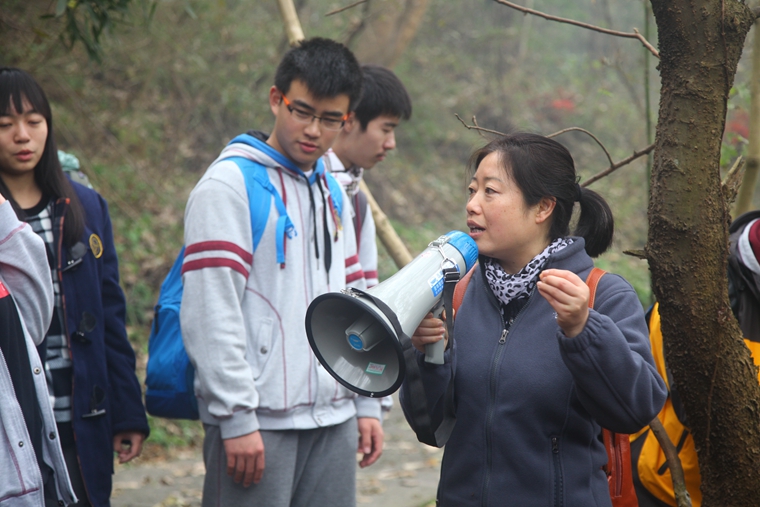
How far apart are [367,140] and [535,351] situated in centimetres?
181

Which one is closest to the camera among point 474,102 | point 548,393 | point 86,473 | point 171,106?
point 548,393

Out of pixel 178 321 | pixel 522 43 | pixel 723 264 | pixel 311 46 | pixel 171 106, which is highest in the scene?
pixel 522 43

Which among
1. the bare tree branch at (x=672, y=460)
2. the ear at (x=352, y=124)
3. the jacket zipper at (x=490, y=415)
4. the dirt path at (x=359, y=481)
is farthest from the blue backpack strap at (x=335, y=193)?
the dirt path at (x=359, y=481)

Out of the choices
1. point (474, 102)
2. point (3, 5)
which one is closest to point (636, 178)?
point (474, 102)

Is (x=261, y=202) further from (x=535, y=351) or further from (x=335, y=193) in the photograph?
(x=535, y=351)

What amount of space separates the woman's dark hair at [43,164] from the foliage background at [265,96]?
1.24m

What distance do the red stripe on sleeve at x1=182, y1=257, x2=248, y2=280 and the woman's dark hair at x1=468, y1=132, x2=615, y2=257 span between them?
91 centimetres

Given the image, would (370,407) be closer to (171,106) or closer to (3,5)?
(3,5)

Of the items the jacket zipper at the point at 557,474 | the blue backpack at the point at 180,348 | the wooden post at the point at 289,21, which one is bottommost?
the jacket zipper at the point at 557,474

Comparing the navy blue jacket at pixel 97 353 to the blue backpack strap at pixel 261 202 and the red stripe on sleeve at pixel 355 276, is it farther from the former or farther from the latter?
the red stripe on sleeve at pixel 355 276

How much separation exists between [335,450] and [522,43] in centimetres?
1447

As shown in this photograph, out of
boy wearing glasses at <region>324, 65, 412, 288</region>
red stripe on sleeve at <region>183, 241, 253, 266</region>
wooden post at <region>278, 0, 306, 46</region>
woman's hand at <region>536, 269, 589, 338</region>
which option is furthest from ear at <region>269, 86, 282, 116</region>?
woman's hand at <region>536, 269, 589, 338</region>

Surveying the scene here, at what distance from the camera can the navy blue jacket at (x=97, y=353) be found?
266 cm

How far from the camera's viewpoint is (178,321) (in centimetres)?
274
